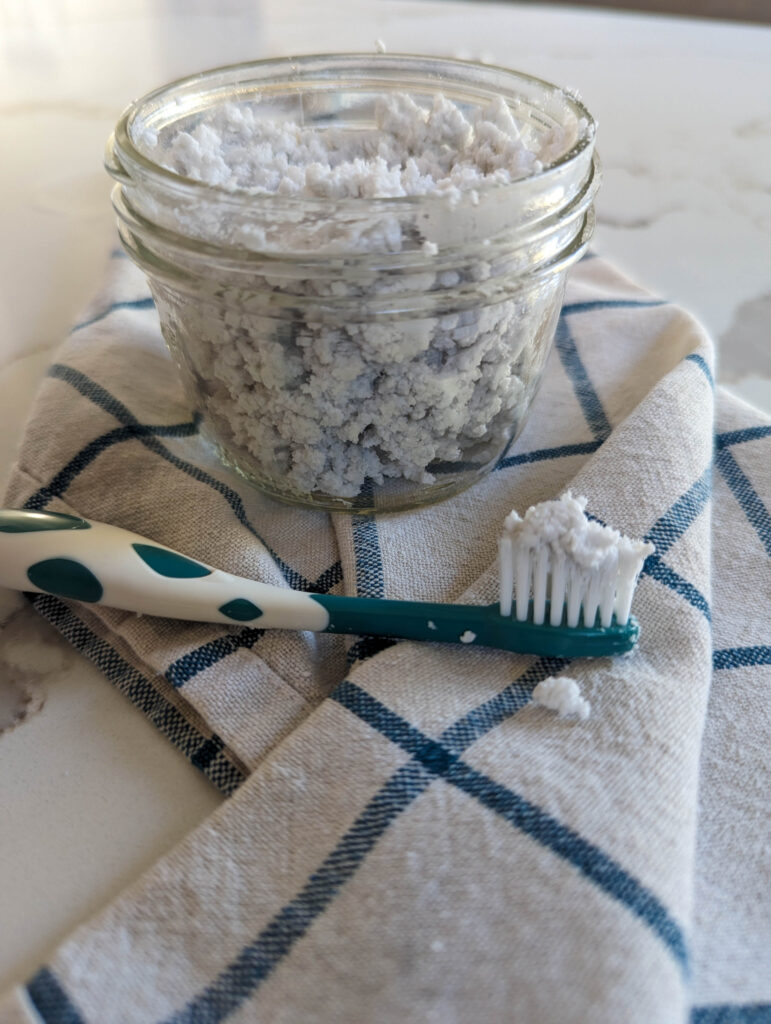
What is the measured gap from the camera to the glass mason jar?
0.40 metres

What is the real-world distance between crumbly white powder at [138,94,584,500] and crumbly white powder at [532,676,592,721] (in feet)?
0.48

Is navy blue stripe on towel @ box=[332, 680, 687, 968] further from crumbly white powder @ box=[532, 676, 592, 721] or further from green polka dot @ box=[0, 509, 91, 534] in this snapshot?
green polka dot @ box=[0, 509, 91, 534]

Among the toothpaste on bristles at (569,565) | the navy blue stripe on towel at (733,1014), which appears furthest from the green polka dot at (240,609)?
the navy blue stripe on towel at (733,1014)

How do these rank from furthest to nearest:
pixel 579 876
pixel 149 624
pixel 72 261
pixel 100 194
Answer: pixel 100 194 → pixel 72 261 → pixel 149 624 → pixel 579 876

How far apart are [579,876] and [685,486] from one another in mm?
233

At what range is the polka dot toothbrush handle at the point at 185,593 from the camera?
1.34 feet

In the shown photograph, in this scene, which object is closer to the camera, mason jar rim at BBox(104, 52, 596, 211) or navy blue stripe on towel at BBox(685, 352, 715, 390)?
mason jar rim at BBox(104, 52, 596, 211)

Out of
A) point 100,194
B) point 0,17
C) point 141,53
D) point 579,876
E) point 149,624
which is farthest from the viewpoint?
point 0,17

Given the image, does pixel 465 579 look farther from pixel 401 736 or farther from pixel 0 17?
pixel 0 17

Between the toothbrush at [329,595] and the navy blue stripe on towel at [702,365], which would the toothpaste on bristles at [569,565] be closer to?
the toothbrush at [329,595]

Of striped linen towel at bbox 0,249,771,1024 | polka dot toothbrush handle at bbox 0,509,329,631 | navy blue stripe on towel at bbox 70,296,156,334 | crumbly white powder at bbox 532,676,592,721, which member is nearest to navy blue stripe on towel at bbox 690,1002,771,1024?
striped linen towel at bbox 0,249,771,1024

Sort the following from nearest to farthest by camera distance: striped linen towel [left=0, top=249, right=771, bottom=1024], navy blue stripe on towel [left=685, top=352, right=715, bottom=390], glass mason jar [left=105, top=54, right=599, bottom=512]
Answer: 1. striped linen towel [left=0, top=249, right=771, bottom=1024]
2. glass mason jar [left=105, top=54, right=599, bottom=512]
3. navy blue stripe on towel [left=685, top=352, right=715, bottom=390]

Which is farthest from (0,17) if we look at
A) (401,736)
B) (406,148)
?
(401,736)

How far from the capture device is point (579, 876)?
1.02 feet
